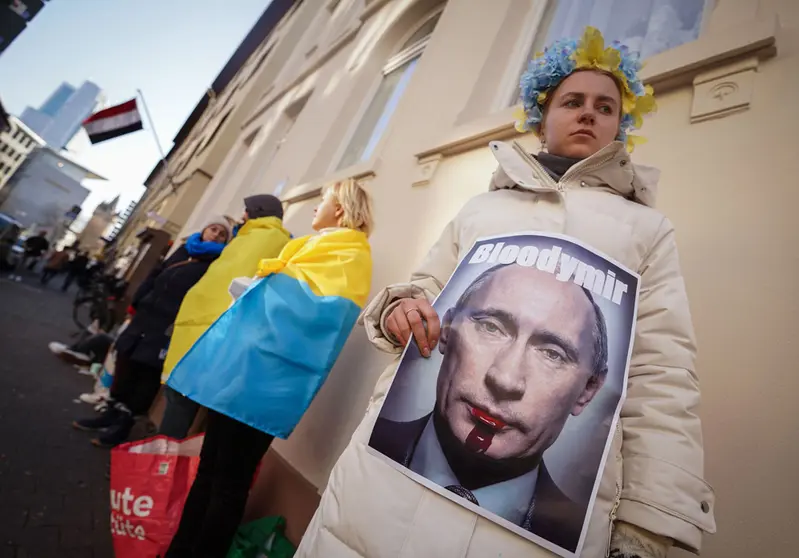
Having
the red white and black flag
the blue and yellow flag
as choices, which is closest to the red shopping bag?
the blue and yellow flag

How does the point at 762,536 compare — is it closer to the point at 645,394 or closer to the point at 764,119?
the point at 645,394

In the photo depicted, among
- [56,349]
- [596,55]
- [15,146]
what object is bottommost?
[56,349]

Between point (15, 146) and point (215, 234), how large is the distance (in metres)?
91.9

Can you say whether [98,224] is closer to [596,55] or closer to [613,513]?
[596,55]

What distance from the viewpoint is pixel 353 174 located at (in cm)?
322

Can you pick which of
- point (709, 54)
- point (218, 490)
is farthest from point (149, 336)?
point (709, 54)

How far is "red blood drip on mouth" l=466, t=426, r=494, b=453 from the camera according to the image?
66 centimetres

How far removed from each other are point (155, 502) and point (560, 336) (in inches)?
78.4

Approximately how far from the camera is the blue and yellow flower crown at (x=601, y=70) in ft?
4.40

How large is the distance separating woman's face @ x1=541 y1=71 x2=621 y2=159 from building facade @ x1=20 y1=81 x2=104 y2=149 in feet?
467

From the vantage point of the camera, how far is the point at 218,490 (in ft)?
5.21

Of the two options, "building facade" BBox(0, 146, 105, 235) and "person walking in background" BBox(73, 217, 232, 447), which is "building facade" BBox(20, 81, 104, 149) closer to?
"building facade" BBox(0, 146, 105, 235)

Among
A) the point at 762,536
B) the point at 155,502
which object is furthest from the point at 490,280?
the point at 155,502

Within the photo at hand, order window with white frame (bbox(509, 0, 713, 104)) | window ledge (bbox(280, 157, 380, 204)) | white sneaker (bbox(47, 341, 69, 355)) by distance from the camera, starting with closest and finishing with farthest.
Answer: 1. window with white frame (bbox(509, 0, 713, 104))
2. window ledge (bbox(280, 157, 380, 204))
3. white sneaker (bbox(47, 341, 69, 355))
